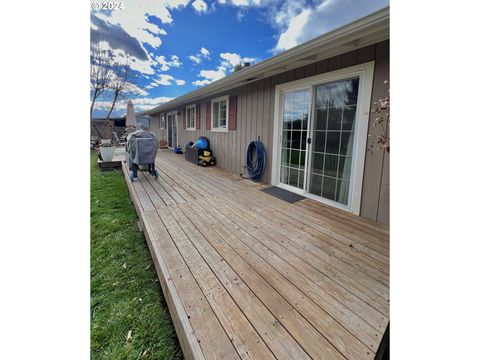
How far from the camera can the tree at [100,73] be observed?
44.2 feet

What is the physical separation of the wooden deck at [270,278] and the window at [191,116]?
5296mm

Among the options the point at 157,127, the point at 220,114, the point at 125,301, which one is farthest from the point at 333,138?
the point at 157,127

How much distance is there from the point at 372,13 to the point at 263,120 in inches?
100.0

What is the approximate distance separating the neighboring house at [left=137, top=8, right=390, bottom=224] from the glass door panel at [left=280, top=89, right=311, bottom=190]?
0.01 metres

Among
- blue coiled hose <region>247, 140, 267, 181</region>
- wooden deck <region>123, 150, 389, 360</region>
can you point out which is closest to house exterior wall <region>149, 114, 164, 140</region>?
blue coiled hose <region>247, 140, 267, 181</region>

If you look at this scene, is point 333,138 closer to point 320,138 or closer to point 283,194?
point 320,138

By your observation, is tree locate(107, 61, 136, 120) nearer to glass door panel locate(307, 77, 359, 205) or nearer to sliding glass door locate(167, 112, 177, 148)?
sliding glass door locate(167, 112, 177, 148)

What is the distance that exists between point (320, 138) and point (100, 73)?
17.1 m

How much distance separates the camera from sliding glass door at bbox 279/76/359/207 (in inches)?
115

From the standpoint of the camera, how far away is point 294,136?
12.2 feet

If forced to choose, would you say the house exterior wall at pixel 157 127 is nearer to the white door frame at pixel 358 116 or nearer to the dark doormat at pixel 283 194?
the dark doormat at pixel 283 194

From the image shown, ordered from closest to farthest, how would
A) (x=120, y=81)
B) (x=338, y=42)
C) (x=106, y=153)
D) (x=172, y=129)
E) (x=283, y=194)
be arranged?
1. (x=338, y=42)
2. (x=283, y=194)
3. (x=106, y=153)
4. (x=172, y=129)
5. (x=120, y=81)

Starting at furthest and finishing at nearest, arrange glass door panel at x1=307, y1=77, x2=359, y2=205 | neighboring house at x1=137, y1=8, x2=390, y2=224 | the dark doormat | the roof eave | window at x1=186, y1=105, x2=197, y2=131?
window at x1=186, y1=105, x2=197, y2=131, the dark doormat, glass door panel at x1=307, y1=77, x2=359, y2=205, neighboring house at x1=137, y1=8, x2=390, y2=224, the roof eave
